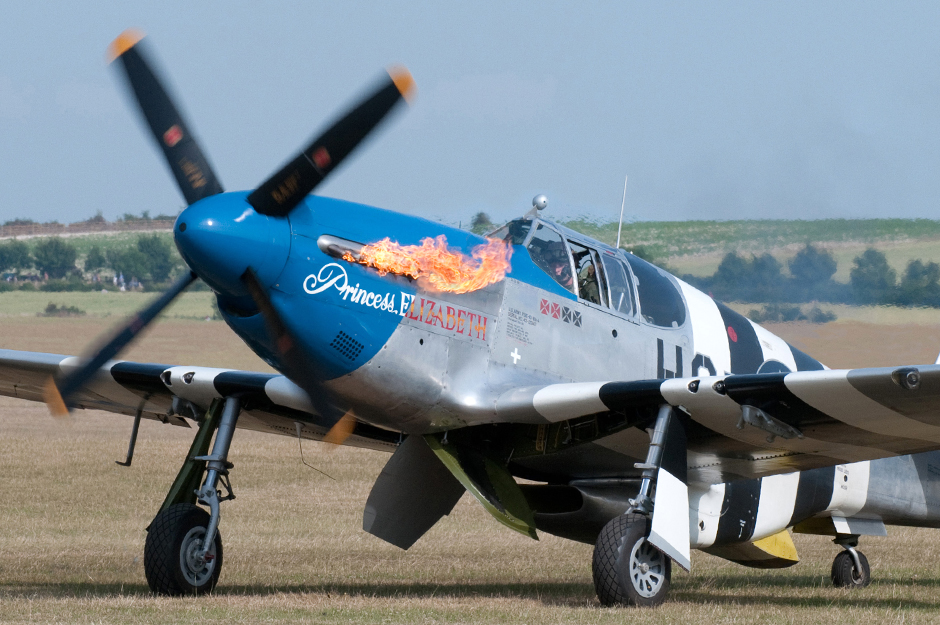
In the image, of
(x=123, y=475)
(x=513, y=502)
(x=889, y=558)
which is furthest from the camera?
(x=123, y=475)

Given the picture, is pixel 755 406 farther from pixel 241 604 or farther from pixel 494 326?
pixel 241 604

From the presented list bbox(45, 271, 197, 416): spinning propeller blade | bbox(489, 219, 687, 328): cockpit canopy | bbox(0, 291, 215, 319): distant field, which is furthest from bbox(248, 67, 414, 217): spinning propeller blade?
bbox(0, 291, 215, 319): distant field

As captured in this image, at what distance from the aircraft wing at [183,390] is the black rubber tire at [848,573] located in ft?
16.4

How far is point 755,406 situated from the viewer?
9.51 metres

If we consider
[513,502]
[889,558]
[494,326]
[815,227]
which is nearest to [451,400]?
[494,326]

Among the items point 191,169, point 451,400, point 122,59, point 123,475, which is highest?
point 122,59

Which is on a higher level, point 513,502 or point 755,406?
point 755,406

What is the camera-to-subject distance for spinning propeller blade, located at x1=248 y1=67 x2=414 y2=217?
8594 mm

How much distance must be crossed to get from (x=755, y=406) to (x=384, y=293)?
3081mm

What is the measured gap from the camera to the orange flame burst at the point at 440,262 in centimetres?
921

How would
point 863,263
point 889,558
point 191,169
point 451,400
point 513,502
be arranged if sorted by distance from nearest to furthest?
point 191,169
point 451,400
point 513,502
point 889,558
point 863,263

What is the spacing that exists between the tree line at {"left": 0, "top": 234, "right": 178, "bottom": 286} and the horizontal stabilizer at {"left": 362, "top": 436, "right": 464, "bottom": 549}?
46851mm

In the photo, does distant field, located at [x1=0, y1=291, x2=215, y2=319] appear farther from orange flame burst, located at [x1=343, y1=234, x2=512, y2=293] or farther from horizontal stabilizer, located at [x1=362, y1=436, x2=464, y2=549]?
orange flame burst, located at [x1=343, y1=234, x2=512, y2=293]

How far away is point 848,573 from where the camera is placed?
12961mm
